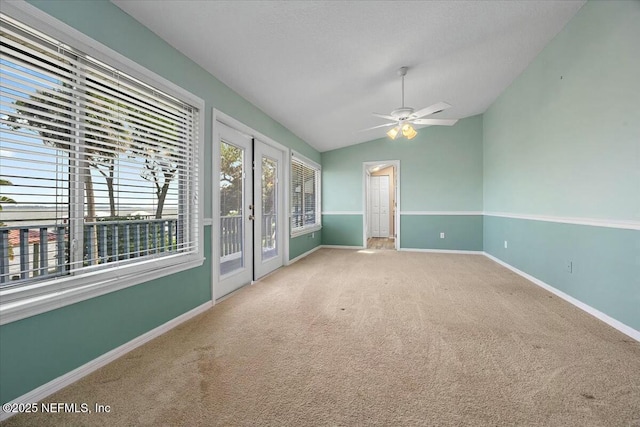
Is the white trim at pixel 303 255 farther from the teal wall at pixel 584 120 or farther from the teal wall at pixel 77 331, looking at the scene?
the teal wall at pixel 584 120

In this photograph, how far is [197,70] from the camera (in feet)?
8.14

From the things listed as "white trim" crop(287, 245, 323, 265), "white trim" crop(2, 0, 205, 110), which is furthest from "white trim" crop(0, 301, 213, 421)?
"white trim" crop(287, 245, 323, 265)

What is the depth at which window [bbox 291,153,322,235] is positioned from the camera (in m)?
4.99

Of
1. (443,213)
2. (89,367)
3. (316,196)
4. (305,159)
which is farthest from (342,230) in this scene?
(89,367)

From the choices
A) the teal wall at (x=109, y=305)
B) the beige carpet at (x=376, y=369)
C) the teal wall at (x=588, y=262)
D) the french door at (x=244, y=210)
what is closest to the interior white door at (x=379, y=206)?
the teal wall at (x=588, y=262)

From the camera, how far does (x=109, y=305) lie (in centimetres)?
173

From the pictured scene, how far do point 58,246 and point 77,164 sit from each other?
19.5 inches

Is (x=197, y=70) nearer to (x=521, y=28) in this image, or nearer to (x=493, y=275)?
(x=521, y=28)

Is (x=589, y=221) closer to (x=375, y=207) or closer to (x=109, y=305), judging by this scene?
(x=109, y=305)

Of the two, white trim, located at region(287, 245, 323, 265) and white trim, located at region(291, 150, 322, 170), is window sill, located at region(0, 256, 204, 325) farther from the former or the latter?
white trim, located at region(291, 150, 322, 170)

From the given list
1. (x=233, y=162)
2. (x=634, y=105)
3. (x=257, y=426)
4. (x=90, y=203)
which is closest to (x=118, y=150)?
(x=90, y=203)

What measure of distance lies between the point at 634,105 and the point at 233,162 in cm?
360

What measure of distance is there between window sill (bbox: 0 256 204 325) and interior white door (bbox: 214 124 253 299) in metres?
0.94

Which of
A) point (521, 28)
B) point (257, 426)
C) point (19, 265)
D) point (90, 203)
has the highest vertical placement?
point (521, 28)
